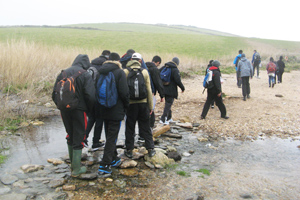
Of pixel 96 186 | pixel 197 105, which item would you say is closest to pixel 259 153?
pixel 96 186

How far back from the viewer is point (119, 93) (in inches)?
163

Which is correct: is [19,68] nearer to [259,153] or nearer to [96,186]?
[96,186]

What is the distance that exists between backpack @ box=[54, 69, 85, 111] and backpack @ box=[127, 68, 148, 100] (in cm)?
103

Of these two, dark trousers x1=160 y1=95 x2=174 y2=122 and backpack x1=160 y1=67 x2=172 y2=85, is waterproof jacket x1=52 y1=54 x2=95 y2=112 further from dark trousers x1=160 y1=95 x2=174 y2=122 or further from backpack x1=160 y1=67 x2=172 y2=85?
dark trousers x1=160 y1=95 x2=174 y2=122

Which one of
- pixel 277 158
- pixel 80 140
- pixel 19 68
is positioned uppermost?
pixel 19 68

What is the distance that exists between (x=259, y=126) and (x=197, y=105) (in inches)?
109

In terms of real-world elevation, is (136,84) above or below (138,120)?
above

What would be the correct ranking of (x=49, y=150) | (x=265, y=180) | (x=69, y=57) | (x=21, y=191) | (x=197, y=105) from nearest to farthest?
(x=21, y=191), (x=265, y=180), (x=49, y=150), (x=197, y=105), (x=69, y=57)

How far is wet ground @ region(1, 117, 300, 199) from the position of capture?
12.5ft

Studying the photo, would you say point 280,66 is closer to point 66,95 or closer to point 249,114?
point 249,114

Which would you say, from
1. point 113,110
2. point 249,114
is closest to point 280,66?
point 249,114

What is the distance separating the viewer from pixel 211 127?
293 inches

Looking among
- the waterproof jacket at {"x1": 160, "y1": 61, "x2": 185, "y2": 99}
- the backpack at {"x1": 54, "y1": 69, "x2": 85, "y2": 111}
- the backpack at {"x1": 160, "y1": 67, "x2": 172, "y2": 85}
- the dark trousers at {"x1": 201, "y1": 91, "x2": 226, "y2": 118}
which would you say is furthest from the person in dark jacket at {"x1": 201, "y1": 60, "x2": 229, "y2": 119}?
the backpack at {"x1": 54, "y1": 69, "x2": 85, "y2": 111}

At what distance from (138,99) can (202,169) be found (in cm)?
173
